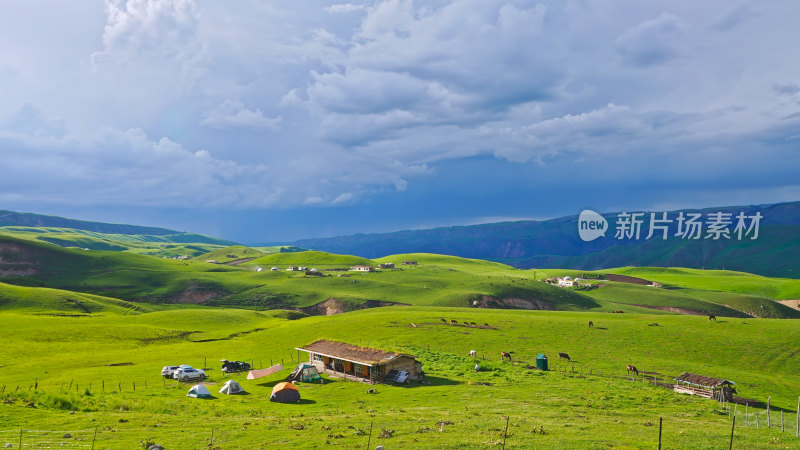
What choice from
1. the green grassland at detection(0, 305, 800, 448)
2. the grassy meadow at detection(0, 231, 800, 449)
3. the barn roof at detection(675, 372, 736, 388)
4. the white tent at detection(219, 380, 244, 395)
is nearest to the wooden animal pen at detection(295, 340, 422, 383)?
the green grassland at detection(0, 305, 800, 448)

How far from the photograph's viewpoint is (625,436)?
32.8 metres

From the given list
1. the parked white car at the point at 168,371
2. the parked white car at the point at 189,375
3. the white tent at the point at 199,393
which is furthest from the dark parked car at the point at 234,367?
the white tent at the point at 199,393

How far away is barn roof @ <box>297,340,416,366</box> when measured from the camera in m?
60.5

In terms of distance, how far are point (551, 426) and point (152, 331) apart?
97955mm

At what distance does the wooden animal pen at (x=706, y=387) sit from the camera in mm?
50906

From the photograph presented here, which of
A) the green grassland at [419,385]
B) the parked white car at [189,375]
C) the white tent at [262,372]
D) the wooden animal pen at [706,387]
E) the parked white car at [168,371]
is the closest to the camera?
the green grassland at [419,385]

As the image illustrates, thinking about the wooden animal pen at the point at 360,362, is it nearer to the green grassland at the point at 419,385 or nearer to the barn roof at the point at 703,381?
the green grassland at the point at 419,385

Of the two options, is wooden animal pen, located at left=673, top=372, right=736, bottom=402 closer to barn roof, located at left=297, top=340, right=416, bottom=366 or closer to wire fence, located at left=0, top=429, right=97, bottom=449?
barn roof, located at left=297, top=340, right=416, bottom=366

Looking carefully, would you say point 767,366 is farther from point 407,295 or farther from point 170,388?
point 407,295

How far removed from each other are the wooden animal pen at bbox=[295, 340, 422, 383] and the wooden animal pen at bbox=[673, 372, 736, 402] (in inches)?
1179

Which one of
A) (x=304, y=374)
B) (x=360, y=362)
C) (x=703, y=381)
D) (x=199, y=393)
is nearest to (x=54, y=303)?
(x=199, y=393)

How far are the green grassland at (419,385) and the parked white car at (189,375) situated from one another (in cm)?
225

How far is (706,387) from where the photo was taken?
52.0 meters

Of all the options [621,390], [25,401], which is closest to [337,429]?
[25,401]
